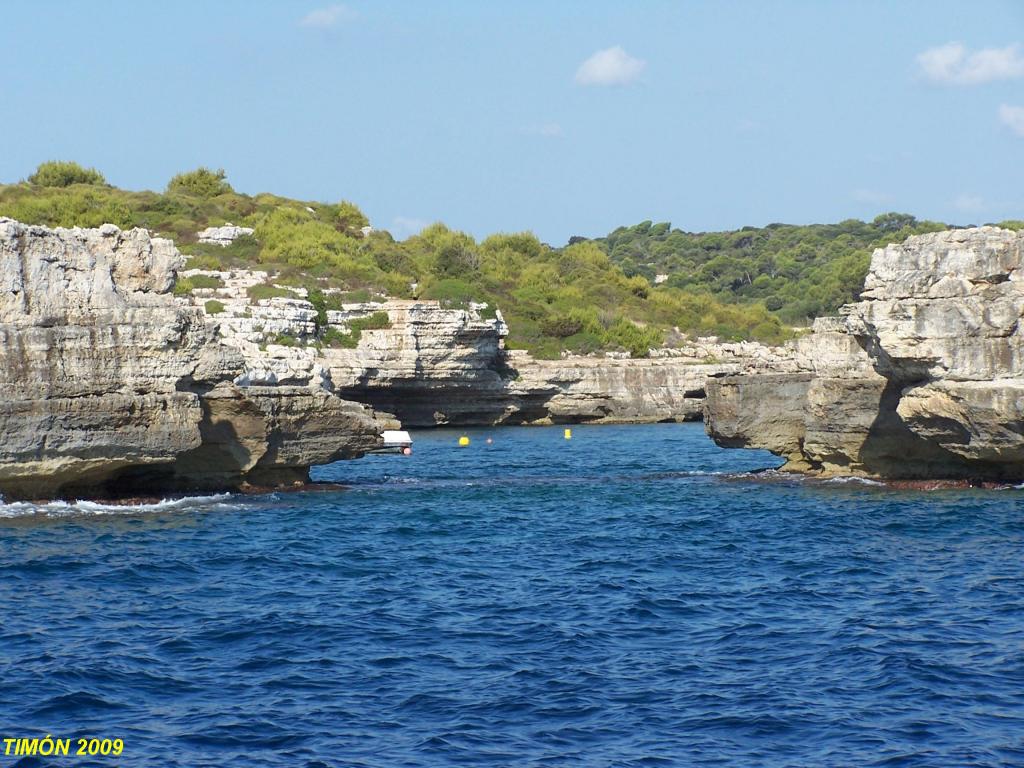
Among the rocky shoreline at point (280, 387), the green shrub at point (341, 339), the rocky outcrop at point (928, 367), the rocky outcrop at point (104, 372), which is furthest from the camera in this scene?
the green shrub at point (341, 339)

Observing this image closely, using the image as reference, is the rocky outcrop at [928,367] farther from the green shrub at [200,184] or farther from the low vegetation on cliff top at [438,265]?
the green shrub at [200,184]

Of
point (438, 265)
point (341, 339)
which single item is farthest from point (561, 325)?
point (341, 339)

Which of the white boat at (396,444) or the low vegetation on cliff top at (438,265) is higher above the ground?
the low vegetation on cliff top at (438,265)

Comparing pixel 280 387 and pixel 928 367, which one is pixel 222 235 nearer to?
pixel 280 387

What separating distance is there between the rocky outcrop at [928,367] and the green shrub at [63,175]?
2667 inches

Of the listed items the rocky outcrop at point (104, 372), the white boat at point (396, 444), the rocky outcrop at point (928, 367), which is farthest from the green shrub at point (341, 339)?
the rocky outcrop at point (928, 367)

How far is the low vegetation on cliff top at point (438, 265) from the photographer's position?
68.9 m

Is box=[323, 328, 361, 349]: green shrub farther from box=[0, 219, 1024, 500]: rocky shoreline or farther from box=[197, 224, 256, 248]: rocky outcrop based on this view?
box=[197, 224, 256, 248]: rocky outcrop

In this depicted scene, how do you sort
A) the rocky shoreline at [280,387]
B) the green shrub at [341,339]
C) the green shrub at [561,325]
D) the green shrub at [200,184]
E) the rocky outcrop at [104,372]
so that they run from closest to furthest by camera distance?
the rocky outcrop at [104,372]
the rocky shoreline at [280,387]
the green shrub at [341,339]
the green shrub at [561,325]
the green shrub at [200,184]

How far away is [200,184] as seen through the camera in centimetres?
9338

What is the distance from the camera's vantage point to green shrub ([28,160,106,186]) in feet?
281

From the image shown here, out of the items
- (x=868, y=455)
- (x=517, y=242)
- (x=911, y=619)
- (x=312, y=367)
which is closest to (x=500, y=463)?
(x=312, y=367)

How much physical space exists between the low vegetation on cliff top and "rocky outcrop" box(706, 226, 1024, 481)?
30205 mm

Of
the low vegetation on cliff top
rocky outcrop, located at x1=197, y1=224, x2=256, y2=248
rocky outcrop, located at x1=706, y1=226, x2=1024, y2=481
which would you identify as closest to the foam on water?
rocky outcrop, located at x1=706, y1=226, x2=1024, y2=481
